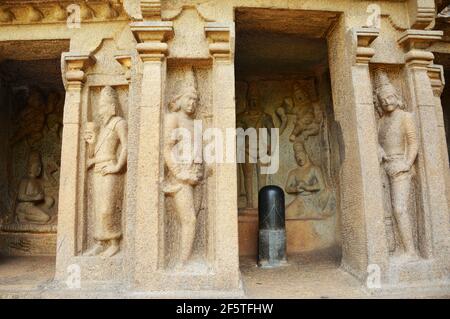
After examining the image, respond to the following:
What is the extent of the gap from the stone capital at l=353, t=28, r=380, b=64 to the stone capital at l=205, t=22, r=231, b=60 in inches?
63.5

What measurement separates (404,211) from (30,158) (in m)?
6.64

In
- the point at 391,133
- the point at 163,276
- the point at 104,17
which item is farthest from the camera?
the point at 104,17

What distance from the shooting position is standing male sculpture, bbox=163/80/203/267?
3711 millimetres

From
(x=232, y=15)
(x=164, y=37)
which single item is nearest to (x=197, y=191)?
(x=164, y=37)

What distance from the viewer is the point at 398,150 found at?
4156 millimetres

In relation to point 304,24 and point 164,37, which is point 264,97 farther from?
point 164,37

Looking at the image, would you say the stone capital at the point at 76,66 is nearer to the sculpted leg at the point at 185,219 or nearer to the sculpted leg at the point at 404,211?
the sculpted leg at the point at 185,219

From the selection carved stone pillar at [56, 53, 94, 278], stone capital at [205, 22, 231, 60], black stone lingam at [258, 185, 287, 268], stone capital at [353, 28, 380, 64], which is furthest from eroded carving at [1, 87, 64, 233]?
stone capital at [353, 28, 380, 64]

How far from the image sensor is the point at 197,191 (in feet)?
12.7

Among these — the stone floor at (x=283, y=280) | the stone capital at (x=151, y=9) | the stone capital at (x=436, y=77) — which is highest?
the stone capital at (x=151, y=9)

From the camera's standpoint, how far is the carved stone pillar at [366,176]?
3818 mm

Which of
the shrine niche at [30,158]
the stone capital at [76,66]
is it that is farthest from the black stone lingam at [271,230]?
the shrine niche at [30,158]

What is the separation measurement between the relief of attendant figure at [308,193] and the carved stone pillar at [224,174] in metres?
2.63

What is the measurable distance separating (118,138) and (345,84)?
3133mm
